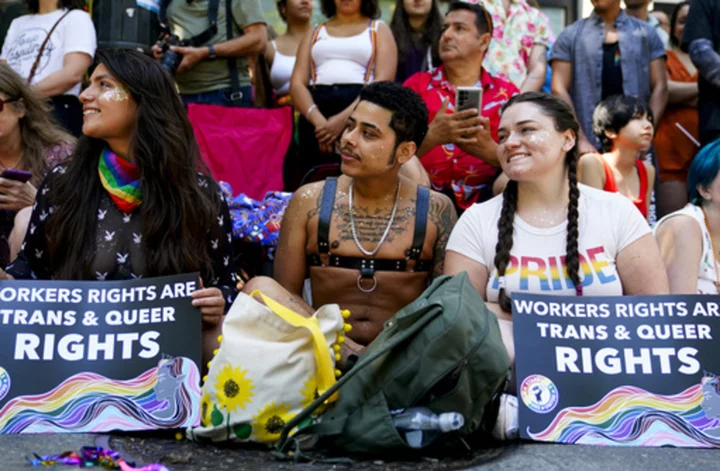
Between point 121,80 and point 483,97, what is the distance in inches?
89.7

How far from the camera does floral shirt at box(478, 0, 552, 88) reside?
6445 millimetres

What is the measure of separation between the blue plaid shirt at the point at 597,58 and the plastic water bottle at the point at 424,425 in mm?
3573

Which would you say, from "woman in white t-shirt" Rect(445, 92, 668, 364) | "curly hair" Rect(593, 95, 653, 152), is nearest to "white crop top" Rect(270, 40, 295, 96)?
"curly hair" Rect(593, 95, 653, 152)

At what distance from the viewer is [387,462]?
3258mm

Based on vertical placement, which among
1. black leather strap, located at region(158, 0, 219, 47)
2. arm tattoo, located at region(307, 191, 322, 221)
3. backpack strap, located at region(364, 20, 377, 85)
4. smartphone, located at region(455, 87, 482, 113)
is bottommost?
arm tattoo, located at region(307, 191, 322, 221)

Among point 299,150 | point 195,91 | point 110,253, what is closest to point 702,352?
point 110,253

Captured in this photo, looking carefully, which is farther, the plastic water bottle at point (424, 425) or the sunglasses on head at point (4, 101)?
the sunglasses on head at point (4, 101)

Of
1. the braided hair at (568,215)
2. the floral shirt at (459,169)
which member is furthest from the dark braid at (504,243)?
the floral shirt at (459,169)

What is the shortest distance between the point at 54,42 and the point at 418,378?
12.5 feet

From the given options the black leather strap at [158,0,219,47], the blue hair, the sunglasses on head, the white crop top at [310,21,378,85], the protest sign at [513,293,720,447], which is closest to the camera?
the protest sign at [513,293,720,447]

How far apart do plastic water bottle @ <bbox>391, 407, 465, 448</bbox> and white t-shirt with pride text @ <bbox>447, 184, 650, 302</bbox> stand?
0.88 meters

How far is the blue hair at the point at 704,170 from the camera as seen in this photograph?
4711 mm

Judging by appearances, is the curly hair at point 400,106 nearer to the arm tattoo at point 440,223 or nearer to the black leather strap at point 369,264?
the arm tattoo at point 440,223

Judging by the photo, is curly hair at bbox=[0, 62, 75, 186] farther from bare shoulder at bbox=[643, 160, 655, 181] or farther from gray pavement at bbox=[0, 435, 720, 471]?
bare shoulder at bbox=[643, 160, 655, 181]
